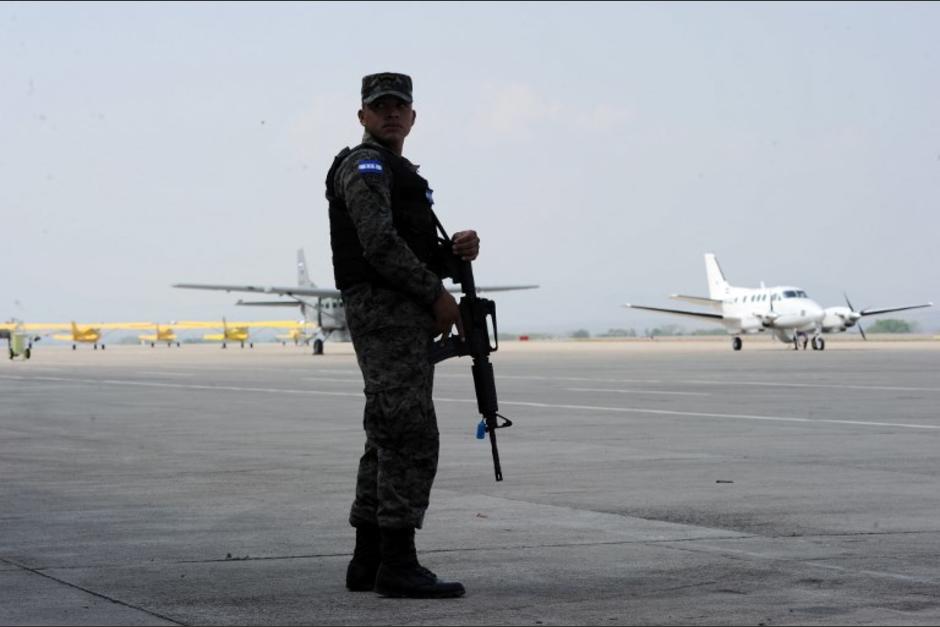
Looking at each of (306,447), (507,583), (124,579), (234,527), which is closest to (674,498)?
(234,527)

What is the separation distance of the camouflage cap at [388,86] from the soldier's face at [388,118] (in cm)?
3

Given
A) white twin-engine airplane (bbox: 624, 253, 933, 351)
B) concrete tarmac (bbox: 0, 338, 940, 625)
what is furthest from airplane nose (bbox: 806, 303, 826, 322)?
concrete tarmac (bbox: 0, 338, 940, 625)

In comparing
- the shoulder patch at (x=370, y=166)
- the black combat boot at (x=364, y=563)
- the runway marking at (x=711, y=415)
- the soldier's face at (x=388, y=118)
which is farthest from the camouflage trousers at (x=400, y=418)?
the runway marking at (x=711, y=415)

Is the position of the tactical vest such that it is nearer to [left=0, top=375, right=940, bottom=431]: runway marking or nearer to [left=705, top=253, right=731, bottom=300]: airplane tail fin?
[left=0, top=375, right=940, bottom=431]: runway marking

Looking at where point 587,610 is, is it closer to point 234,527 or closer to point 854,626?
point 854,626

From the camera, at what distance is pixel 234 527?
8.62 metres

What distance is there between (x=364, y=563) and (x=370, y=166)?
5.38ft

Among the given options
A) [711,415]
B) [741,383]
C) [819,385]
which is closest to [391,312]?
[711,415]

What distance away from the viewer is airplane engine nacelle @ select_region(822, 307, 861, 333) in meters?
60.7

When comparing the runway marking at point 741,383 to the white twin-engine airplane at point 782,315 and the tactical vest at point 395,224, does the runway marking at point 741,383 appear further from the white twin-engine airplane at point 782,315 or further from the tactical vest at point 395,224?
the white twin-engine airplane at point 782,315

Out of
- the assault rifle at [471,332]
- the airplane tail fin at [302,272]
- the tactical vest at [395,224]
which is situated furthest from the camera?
the airplane tail fin at [302,272]

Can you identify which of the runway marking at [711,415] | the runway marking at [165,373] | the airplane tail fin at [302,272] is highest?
the airplane tail fin at [302,272]

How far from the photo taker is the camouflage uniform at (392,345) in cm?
636

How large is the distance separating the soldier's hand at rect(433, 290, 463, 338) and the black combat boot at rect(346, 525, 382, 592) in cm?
91
